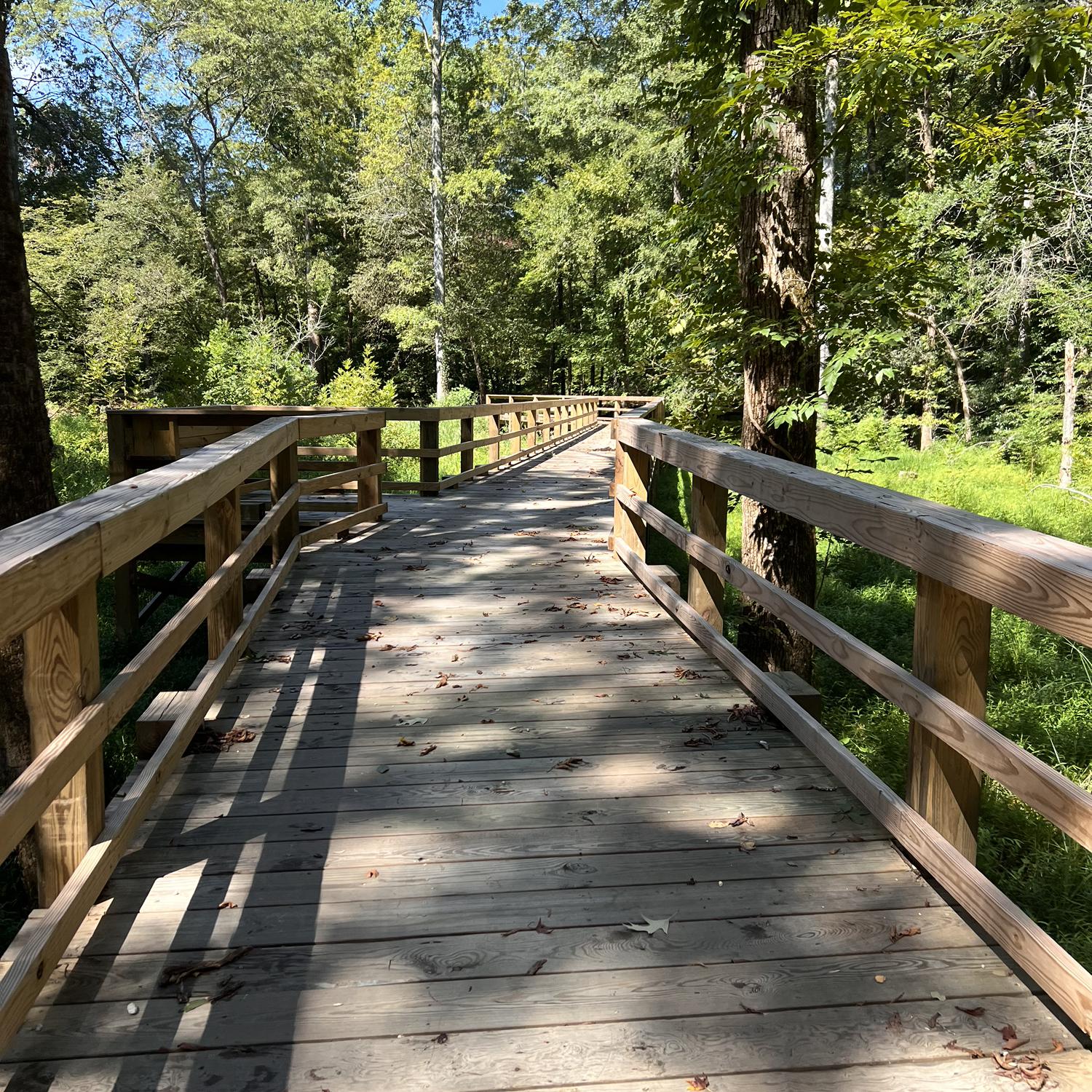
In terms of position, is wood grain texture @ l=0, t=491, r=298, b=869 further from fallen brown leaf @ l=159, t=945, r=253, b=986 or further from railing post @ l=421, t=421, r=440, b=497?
railing post @ l=421, t=421, r=440, b=497

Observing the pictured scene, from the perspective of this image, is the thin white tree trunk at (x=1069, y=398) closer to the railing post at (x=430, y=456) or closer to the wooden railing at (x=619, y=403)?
the wooden railing at (x=619, y=403)

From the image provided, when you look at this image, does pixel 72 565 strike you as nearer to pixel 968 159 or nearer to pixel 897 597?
pixel 968 159

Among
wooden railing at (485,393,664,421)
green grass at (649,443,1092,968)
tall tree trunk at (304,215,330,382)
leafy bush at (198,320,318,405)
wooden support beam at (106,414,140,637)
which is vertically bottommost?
green grass at (649,443,1092,968)

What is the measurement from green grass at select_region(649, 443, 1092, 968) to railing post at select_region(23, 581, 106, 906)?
354cm

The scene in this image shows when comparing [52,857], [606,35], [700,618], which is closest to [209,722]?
[52,857]

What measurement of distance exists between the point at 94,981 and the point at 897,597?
856 cm

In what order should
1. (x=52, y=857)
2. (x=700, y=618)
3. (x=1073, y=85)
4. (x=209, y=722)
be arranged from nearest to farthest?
(x=52, y=857), (x=209, y=722), (x=1073, y=85), (x=700, y=618)

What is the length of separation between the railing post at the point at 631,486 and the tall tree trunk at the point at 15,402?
3784 millimetres

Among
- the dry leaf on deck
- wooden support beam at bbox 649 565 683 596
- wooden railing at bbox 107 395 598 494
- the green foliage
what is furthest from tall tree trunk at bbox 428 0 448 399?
the dry leaf on deck

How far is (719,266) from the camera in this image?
A: 21.7 ft

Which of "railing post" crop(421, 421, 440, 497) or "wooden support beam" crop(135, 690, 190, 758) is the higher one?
"railing post" crop(421, 421, 440, 497)

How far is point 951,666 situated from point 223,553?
3.17 meters

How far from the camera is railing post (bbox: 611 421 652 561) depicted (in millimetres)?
6781

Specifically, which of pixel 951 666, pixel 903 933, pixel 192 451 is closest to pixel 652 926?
pixel 903 933
